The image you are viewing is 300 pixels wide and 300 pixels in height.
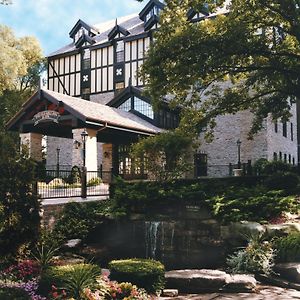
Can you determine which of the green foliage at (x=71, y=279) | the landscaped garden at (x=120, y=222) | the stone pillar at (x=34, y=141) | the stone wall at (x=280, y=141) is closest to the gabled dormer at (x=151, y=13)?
the stone wall at (x=280, y=141)

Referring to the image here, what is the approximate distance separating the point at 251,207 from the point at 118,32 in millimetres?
27842

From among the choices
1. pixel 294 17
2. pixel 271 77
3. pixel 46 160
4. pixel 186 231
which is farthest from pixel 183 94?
pixel 46 160

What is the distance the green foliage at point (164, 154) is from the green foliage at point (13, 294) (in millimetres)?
11576

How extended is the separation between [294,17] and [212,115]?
650cm

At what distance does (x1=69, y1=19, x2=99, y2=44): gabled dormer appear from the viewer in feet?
137

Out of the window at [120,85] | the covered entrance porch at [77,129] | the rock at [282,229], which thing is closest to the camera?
the rock at [282,229]

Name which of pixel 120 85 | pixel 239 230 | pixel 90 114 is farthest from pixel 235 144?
pixel 239 230

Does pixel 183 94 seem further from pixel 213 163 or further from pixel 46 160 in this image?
pixel 46 160

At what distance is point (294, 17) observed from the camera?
15945 mm

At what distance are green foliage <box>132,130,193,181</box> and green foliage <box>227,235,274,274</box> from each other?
7.94 metres

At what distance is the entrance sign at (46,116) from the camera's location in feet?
78.4

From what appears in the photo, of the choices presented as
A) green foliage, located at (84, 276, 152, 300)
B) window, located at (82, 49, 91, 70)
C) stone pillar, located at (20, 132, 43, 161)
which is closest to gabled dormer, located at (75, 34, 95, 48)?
window, located at (82, 49, 91, 70)

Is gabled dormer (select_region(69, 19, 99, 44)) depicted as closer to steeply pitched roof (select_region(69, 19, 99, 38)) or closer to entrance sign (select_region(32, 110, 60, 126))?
steeply pitched roof (select_region(69, 19, 99, 38))

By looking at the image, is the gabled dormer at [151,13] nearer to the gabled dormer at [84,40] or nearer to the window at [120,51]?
the window at [120,51]
